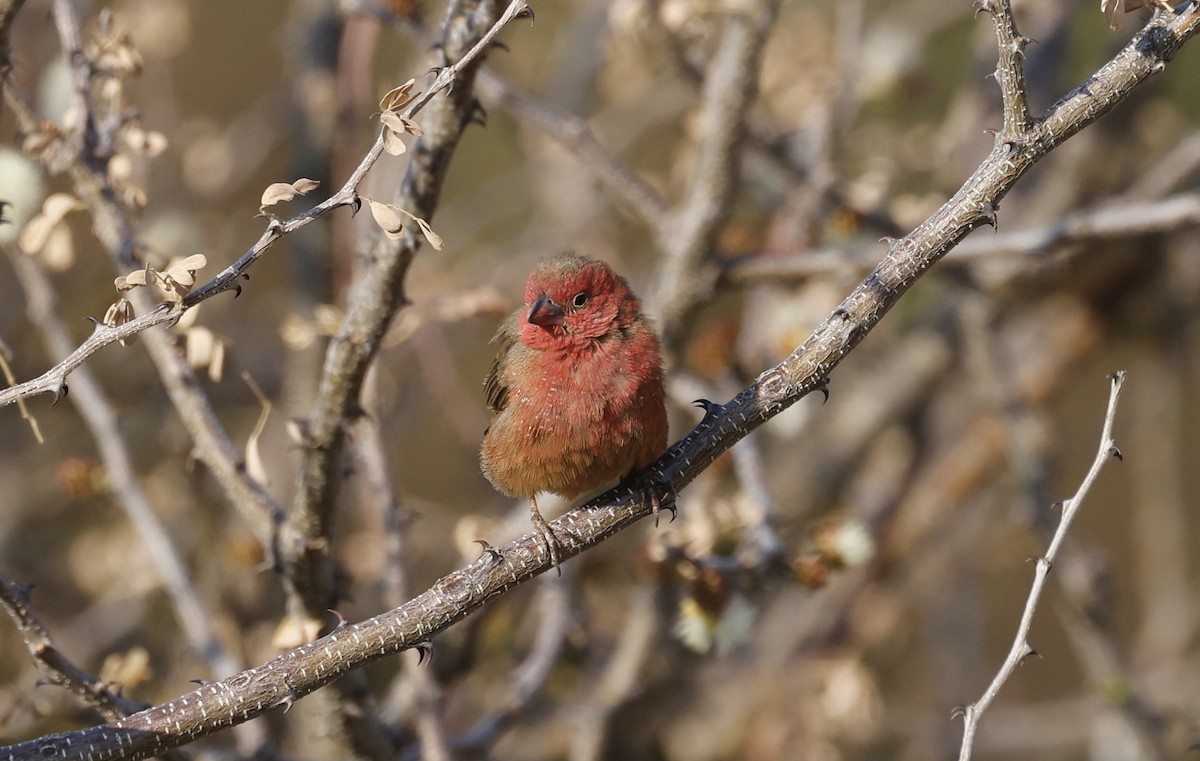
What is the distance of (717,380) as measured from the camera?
5402mm

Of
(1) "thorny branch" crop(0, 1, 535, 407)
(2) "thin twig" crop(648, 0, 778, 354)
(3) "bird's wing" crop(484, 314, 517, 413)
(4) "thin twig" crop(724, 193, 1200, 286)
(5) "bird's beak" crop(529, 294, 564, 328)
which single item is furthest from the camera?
(2) "thin twig" crop(648, 0, 778, 354)

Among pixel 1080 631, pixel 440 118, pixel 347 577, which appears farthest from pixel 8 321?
pixel 1080 631

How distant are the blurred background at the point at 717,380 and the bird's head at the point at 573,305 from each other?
1.82 ft

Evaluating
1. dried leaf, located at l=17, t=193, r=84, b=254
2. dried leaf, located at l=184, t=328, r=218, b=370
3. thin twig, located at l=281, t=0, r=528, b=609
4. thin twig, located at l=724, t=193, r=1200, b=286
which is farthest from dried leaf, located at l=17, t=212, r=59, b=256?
thin twig, located at l=724, t=193, r=1200, b=286

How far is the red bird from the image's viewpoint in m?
3.18

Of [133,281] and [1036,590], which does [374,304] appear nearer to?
[133,281]

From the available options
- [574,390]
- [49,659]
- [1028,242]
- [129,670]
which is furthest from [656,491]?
[1028,242]

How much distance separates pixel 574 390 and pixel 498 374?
341 mm

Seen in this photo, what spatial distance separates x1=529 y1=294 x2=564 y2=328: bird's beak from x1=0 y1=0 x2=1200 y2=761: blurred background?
61 cm

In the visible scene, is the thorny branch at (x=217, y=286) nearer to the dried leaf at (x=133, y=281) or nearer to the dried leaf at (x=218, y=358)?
the dried leaf at (x=133, y=281)

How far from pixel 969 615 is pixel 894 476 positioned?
1107 millimetres

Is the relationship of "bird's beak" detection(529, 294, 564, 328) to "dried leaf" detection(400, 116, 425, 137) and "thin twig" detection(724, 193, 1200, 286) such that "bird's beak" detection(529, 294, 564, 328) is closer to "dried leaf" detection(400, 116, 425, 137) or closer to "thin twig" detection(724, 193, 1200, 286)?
"dried leaf" detection(400, 116, 425, 137)

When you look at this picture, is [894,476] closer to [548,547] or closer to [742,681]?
[742,681]

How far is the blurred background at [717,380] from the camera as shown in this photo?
15.5ft
